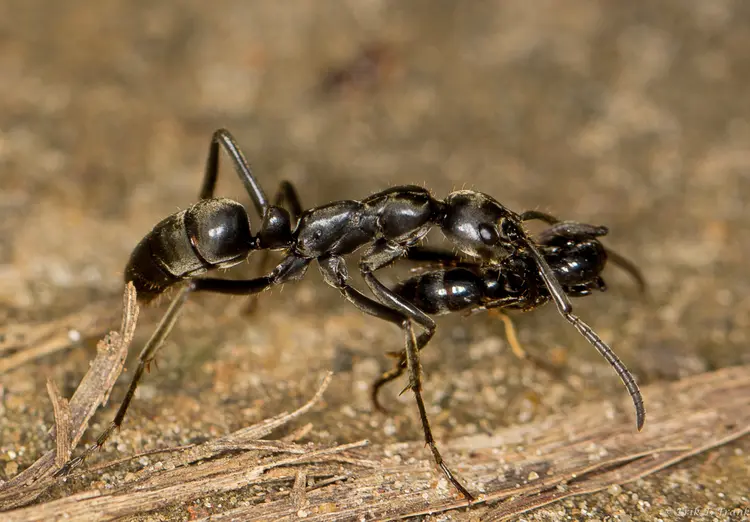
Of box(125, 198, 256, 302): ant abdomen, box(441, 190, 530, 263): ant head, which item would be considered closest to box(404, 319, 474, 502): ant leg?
box(441, 190, 530, 263): ant head

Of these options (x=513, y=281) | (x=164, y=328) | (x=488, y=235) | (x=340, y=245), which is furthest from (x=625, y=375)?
(x=164, y=328)

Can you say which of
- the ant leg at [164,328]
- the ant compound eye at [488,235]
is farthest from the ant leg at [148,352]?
the ant compound eye at [488,235]

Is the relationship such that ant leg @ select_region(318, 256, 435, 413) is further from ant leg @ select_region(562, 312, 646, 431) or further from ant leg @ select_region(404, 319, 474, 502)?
ant leg @ select_region(562, 312, 646, 431)

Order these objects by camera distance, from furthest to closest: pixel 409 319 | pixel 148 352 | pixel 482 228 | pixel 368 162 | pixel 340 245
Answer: pixel 368 162, pixel 340 245, pixel 482 228, pixel 409 319, pixel 148 352

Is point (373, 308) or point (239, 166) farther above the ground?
point (239, 166)

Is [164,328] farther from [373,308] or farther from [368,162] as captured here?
[368,162]

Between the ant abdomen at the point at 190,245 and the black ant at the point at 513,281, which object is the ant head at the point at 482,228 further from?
the ant abdomen at the point at 190,245

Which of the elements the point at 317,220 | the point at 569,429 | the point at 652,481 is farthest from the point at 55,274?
the point at 652,481
